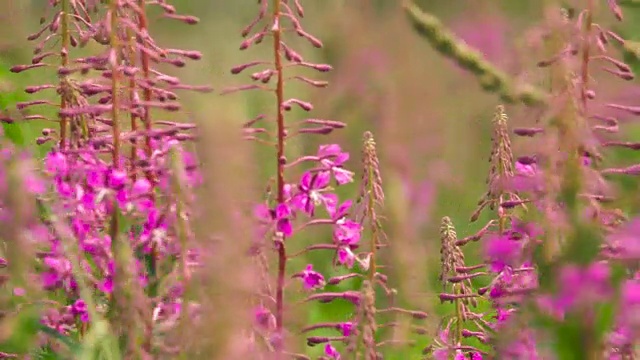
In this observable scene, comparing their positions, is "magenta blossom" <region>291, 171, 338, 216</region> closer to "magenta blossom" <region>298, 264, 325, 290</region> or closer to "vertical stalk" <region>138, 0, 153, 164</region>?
"magenta blossom" <region>298, 264, 325, 290</region>

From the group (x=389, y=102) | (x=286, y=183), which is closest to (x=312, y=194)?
(x=286, y=183)

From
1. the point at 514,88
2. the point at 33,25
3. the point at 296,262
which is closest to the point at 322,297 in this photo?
the point at 296,262

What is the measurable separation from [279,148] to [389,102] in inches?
8.1

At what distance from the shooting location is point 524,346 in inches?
30.0

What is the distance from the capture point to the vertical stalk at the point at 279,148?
1.16 meters

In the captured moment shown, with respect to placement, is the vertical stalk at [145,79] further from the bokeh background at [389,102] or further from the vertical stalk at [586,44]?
the vertical stalk at [586,44]

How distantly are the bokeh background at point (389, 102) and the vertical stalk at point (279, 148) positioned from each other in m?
0.04

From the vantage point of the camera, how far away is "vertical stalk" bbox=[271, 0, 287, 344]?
116cm

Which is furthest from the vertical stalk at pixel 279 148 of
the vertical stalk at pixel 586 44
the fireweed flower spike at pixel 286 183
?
the vertical stalk at pixel 586 44

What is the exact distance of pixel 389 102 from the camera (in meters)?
1.42

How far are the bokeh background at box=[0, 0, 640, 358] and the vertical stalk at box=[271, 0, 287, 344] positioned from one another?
45mm

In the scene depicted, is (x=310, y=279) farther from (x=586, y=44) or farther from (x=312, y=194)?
(x=586, y=44)

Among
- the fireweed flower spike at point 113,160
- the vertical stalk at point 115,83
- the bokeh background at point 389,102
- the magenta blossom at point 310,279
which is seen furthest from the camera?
the magenta blossom at point 310,279

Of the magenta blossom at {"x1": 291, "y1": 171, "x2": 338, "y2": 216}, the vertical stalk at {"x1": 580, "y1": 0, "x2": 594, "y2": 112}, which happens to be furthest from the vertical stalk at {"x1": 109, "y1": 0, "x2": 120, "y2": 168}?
the vertical stalk at {"x1": 580, "y1": 0, "x2": 594, "y2": 112}
